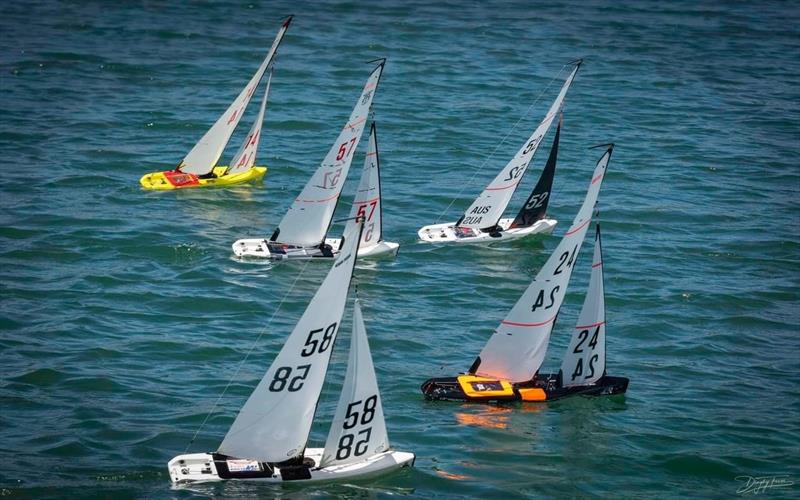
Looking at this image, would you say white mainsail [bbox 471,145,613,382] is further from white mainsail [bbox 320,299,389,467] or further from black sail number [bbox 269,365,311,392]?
black sail number [bbox 269,365,311,392]

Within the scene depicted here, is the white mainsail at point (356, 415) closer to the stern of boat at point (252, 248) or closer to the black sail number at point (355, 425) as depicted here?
the black sail number at point (355, 425)

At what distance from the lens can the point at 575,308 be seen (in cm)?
4975

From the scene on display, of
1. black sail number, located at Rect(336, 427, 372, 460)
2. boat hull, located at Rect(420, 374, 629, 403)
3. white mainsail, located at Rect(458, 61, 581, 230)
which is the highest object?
white mainsail, located at Rect(458, 61, 581, 230)

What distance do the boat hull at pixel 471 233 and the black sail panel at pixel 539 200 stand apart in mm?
294

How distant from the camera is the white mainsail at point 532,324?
40.0 m

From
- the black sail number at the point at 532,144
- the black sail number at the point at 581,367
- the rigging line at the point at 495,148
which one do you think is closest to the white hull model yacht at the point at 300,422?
the black sail number at the point at 581,367

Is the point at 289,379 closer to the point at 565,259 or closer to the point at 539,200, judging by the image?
the point at 565,259

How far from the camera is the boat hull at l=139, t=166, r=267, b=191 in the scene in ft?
200

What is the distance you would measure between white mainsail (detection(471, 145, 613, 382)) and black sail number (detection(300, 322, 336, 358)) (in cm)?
857

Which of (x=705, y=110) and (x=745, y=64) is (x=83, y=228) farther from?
(x=745, y=64)

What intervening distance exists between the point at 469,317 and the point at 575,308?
446cm

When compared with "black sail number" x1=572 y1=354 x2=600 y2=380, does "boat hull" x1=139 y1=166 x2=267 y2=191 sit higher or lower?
higher

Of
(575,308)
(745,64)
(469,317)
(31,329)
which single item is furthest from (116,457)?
(745,64)

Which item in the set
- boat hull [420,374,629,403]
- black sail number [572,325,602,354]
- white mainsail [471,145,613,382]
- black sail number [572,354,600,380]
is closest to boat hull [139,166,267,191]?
boat hull [420,374,629,403]
